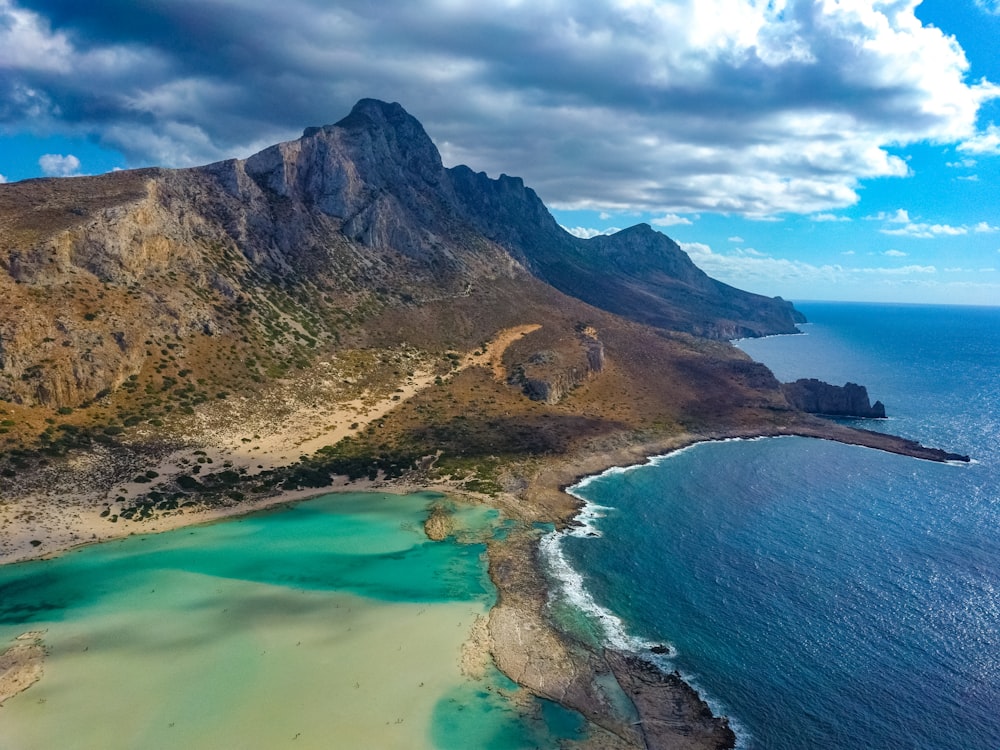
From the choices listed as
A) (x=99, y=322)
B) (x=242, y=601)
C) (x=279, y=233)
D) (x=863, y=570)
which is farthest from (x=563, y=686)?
(x=279, y=233)

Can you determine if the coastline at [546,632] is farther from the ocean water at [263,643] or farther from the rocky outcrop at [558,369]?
the rocky outcrop at [558,369]

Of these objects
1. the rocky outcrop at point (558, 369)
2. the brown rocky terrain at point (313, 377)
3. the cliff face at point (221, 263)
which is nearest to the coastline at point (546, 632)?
the brown rocky terrain at point (313, 377)

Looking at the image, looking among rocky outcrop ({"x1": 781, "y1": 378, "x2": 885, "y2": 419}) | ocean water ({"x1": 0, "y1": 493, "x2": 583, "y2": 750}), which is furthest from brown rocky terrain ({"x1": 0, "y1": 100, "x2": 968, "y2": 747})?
rocky outcrop ({"x1": 781, "y1": 378, "x2": 885, "y2": 419})

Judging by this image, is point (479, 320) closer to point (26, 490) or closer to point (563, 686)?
point (26, 490)

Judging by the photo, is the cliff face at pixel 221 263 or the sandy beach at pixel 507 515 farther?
the cliff face at pixel 221 263

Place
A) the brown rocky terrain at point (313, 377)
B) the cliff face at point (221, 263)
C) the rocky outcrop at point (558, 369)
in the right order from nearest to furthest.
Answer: the brown rocky terrain at point (313, 377) < the cliff face at point (221, 263) < the rocky outcrop at point (558, 369)

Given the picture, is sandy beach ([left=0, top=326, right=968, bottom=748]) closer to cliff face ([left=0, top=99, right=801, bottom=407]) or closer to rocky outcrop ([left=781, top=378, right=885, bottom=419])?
cliff face ([left=0, top=99, right=801, bottom=407])
